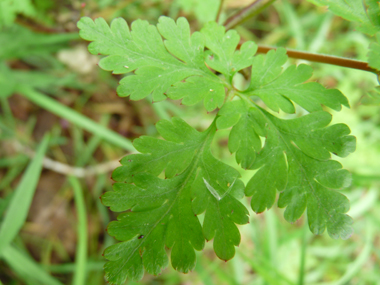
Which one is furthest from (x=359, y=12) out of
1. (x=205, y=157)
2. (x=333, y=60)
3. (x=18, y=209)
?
(x=18, y=209)

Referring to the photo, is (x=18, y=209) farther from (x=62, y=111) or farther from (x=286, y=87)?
(x=286, y=87)

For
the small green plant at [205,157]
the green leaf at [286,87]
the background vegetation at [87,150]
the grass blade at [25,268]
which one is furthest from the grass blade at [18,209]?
the green leaf at [286,87]

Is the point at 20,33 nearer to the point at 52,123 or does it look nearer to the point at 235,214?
the point at 52,123

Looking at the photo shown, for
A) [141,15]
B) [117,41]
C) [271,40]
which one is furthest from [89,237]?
[271,40]

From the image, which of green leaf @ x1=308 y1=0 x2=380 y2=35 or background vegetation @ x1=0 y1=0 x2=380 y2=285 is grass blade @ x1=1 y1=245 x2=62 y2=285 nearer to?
background vegetation @ x1=0 y1=0 x2=380 y2=285

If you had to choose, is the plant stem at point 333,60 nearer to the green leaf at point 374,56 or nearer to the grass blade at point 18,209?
the green leaf at point 374,56

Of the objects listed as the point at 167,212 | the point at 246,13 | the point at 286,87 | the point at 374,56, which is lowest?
the point at 167,212
